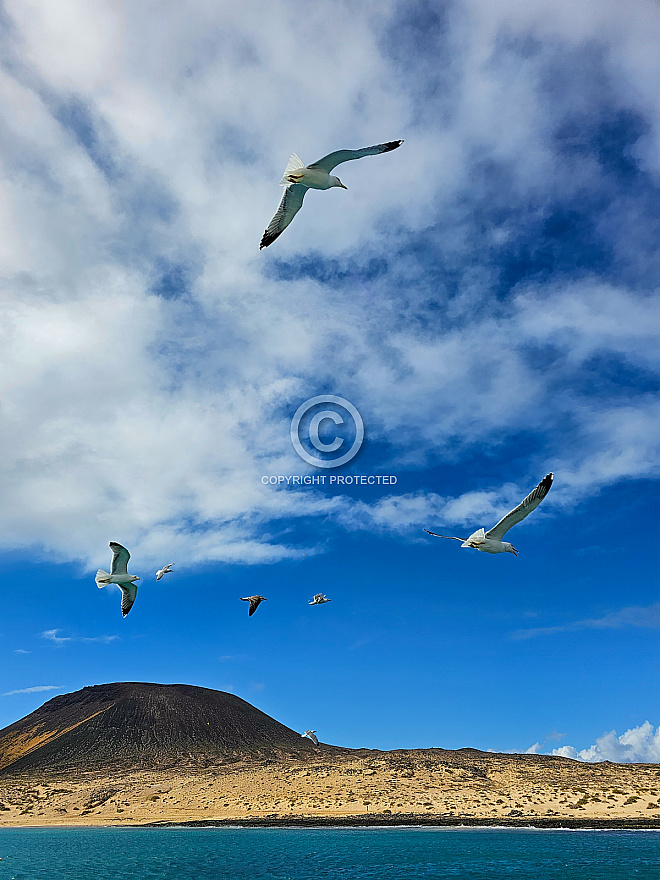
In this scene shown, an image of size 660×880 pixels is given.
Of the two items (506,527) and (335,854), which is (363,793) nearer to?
(335,854)

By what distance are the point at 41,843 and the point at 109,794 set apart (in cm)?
3315

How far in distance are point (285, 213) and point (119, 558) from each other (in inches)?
731

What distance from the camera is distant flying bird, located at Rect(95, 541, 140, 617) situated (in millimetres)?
31500

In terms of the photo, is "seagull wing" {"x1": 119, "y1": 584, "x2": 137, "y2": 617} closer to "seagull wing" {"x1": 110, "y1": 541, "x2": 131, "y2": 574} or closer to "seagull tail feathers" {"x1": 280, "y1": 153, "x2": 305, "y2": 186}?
"seagull wing" {"x1": 110, "y1": 541, "x2": 131, "y2": 574}

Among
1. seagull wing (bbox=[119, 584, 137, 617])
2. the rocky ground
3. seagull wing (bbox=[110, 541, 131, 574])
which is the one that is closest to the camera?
seagull wing (bbox=[110, 541, 131, 574])

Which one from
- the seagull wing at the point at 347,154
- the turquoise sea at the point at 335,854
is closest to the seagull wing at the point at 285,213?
the seagull wing at the point at 347,154

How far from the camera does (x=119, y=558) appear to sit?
104 feet

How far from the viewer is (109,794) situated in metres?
99.4

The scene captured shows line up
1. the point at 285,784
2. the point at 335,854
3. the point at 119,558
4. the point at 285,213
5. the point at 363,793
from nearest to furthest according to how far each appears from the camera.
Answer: the point at 285,213, the point at 119,558, the point at 335,854, the point at 363,793, the point at 285,784

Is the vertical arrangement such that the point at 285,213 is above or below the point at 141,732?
below

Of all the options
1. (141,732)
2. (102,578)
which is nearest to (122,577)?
(102,578)

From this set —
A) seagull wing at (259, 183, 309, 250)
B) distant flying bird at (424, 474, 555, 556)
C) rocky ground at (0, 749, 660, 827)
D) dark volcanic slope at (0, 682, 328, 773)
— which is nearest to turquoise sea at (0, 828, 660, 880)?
rocky ground at (0, 749, 660, 827)

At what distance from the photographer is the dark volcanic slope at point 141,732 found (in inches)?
4968

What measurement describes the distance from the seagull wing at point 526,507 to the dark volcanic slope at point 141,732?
11160 centimetres
